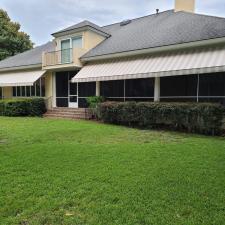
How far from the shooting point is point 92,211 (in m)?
4.62

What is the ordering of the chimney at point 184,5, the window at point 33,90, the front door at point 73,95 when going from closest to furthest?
the chimney at point 184,5 < the front door at point 73,95 < the window at point 33,90

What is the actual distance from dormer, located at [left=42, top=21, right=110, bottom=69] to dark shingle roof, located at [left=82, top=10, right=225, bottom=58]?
2.43ft

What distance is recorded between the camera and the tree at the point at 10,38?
42609 millimetres

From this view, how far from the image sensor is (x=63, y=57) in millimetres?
23422

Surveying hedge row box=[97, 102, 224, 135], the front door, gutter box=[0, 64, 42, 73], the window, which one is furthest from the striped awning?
Result: the window

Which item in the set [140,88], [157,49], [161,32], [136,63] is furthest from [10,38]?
[157,49]

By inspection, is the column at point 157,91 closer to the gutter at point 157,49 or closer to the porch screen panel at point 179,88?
the porch screen panel at point 179,88

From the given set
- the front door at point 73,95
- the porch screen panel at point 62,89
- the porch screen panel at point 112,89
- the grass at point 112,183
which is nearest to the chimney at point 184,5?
the porch screen panel at point 112,89

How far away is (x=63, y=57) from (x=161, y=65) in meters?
10.4

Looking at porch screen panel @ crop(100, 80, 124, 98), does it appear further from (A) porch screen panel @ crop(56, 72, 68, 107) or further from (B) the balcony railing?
(A) porch screen panel @ crop(56, 72, 68, 107)

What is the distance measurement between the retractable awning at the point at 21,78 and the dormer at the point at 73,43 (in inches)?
Result: 53.3

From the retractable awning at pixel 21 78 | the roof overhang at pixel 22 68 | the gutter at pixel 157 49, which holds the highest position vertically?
the gutter at pixel 157 49

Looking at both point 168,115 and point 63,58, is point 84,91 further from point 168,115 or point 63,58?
point 168,115

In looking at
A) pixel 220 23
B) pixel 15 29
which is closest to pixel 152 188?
pixel 220 23
